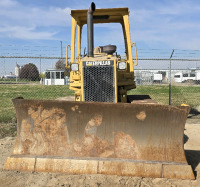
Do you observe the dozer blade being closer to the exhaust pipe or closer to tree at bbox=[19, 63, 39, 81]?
the exhaust pipe

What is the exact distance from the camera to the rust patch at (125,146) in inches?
141

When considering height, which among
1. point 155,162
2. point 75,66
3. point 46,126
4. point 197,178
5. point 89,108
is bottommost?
point 197,178

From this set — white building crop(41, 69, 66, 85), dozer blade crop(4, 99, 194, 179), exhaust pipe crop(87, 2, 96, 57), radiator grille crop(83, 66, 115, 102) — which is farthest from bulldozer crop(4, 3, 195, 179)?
white building crop(41, 69, 66, 85)

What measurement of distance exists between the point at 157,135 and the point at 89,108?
1062 mm

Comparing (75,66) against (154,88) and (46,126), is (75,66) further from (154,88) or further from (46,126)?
(154,88)

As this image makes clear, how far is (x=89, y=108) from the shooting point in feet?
12.0

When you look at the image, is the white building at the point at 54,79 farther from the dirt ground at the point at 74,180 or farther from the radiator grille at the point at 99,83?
the dirt ground at the point at 74,180

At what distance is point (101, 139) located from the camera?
3.67 meters

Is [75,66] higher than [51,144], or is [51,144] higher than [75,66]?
[75,66]

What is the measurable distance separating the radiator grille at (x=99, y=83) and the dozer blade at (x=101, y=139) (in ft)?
2.49

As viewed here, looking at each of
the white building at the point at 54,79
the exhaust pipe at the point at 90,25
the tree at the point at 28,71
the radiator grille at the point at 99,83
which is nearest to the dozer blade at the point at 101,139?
the radiator grille at the point at 99,83

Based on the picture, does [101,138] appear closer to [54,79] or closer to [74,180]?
→ [74,180]

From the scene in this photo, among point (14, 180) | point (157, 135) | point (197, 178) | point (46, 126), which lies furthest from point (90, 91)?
point (197, 178)

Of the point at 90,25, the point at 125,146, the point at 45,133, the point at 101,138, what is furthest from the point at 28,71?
the point at 125,146
